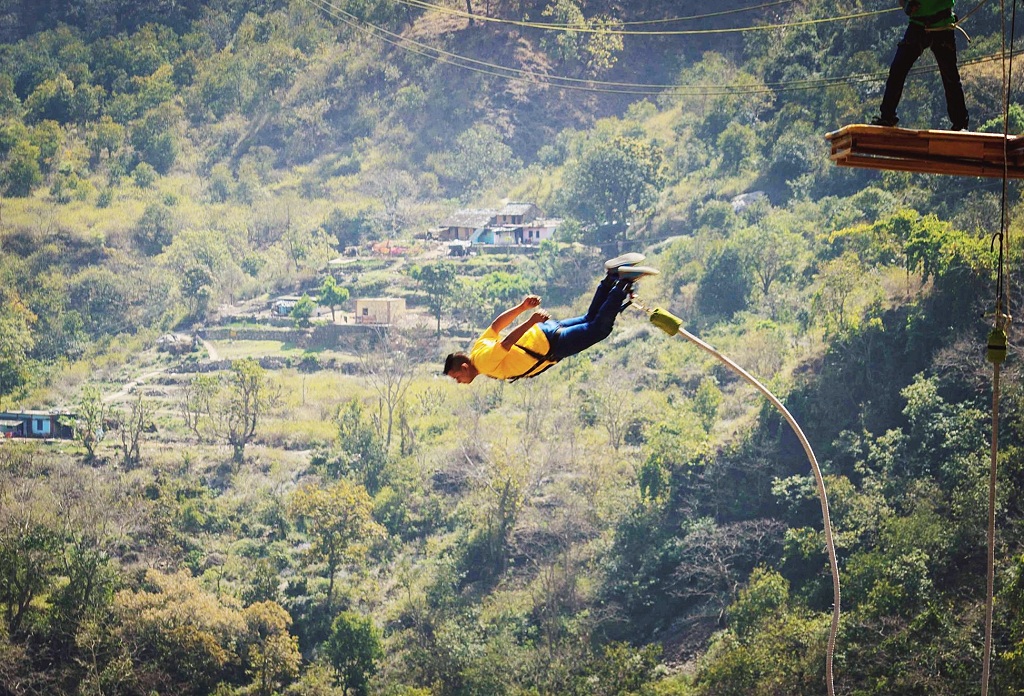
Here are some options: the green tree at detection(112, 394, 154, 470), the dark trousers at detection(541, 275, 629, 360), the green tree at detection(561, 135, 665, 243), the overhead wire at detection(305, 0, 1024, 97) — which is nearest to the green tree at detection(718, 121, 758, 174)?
the green tree at detection(561, 135, 665, 243)

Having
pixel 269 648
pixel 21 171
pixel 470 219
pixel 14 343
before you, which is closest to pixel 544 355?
pixel 269 648

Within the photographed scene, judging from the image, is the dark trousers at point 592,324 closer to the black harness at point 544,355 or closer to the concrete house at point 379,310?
the black harness at point 544,355

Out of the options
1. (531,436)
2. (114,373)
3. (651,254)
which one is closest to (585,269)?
(651,254)

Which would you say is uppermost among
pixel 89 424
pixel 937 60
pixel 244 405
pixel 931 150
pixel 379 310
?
pixel 937 60

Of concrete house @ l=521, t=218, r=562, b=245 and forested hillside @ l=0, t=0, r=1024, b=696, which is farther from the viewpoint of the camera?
concrete house @ l=521, t=218, r=562, b=245

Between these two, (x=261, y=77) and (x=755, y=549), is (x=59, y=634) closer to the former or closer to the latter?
(x=755, y=549)

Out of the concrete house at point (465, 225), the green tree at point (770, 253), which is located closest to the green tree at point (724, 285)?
the green tree at point (770, 253)

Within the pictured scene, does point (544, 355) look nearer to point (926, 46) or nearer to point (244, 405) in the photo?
point (926, 46)

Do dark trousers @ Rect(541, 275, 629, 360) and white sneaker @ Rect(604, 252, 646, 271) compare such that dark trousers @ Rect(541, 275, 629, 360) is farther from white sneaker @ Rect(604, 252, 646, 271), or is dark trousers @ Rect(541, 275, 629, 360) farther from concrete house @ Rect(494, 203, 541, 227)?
concrete house @ Rect(494, 203, 541, 227)
